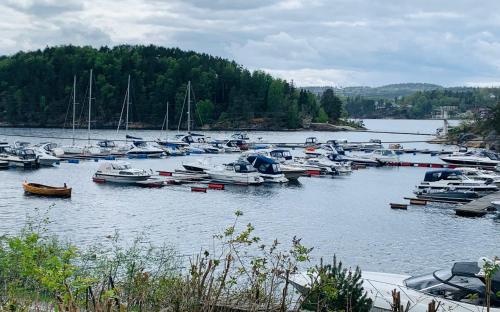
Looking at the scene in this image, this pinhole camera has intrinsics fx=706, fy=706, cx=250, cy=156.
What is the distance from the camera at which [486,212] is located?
43000mm

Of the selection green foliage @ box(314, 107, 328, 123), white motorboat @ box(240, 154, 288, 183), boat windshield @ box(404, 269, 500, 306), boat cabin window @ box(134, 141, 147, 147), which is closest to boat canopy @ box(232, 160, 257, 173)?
white motorboat @ box(240, 154, 288, 183)

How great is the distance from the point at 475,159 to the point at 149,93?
364 ft

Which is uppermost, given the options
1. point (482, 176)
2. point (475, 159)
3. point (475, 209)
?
point (475, 159)

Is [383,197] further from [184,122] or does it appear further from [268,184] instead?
[184,122]

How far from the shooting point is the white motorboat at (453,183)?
167 feet

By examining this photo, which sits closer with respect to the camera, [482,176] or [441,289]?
[441,289]

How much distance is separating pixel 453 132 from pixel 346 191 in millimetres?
83725

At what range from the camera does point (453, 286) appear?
12633mm

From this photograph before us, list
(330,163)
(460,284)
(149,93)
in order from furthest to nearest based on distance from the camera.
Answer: (149,93)
(330,163)
(460,284)

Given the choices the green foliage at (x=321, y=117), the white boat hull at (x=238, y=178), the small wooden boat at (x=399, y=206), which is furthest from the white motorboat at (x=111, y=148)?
the green foliage at (x=321, y=117)

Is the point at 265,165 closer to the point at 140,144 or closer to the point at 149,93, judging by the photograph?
the point at 140,144

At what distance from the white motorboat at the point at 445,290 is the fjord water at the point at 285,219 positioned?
→ 41.6ft

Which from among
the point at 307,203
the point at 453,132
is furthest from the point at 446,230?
the point at 453,132

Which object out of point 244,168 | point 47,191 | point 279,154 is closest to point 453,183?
point 244,168
